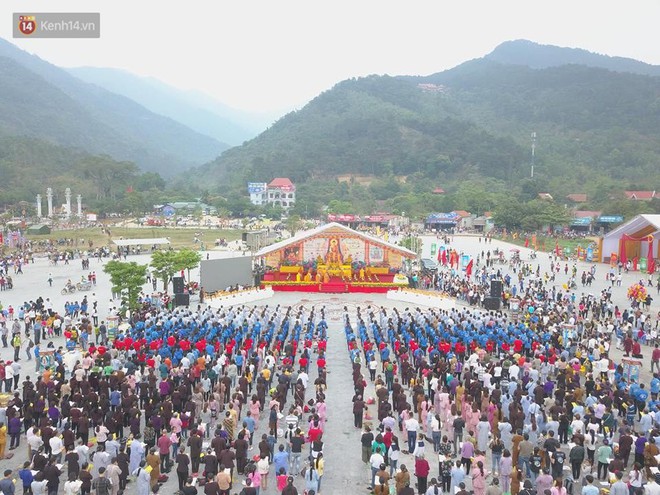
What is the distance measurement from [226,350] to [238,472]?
5.40 m

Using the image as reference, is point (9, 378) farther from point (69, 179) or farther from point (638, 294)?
point (69, 179)

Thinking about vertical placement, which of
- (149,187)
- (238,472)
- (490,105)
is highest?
(490,105)

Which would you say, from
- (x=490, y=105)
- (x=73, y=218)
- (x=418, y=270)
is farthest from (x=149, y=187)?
(x=490, y=105)

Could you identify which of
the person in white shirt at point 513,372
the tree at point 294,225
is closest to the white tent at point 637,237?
the person in white shirt at point 513,372

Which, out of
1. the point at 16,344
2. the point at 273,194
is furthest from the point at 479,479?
the point at 273,194

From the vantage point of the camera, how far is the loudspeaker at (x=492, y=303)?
25094 mm

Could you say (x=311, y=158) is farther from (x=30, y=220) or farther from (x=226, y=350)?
(x=226, y=350)

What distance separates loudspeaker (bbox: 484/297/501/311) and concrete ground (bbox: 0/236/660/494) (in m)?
4.21

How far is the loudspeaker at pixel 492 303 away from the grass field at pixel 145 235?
105ft

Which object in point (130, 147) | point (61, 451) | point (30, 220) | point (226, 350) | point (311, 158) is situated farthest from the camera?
point (130, 147)

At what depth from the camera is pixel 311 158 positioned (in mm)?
122750

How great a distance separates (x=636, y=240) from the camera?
39.2 metres

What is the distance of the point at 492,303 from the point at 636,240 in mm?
20342

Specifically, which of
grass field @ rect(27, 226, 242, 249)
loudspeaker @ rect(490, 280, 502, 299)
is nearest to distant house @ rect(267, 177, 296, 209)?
grass field @ rect(27, 226, 242, 249)
